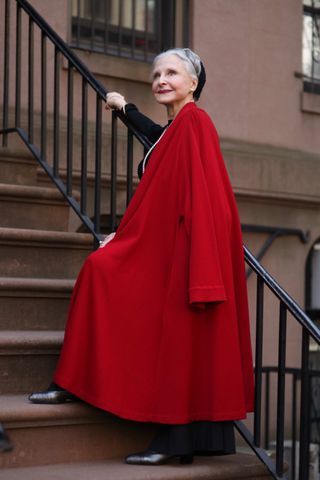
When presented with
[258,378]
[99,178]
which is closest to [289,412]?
[99,178]

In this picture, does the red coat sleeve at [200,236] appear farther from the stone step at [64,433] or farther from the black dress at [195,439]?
the stone step at [64,433]

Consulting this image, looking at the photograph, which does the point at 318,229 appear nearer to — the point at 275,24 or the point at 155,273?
the point at 275,24

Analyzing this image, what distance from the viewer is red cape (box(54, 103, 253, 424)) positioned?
4594mm

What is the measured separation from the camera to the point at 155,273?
4.73m

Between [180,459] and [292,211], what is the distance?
15.1 ft

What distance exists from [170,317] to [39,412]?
66 centimetres

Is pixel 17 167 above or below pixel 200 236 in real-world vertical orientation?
above

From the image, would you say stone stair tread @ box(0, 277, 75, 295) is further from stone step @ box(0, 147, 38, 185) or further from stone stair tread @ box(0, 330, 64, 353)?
stone step @ box(0, 147, 38, 185)

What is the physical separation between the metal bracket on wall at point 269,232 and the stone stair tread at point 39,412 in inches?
156

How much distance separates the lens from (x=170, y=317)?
15.2 ft

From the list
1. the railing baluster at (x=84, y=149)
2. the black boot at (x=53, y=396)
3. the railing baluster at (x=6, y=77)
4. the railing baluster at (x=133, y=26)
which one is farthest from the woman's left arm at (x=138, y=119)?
the railing baluster at (x=133, y=26)

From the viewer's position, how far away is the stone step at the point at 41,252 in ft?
18.7

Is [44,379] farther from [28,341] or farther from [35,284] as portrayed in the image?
[35,284]

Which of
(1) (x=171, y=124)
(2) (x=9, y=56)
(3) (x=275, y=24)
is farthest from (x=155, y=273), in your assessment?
(3) (x=275, y=24)
